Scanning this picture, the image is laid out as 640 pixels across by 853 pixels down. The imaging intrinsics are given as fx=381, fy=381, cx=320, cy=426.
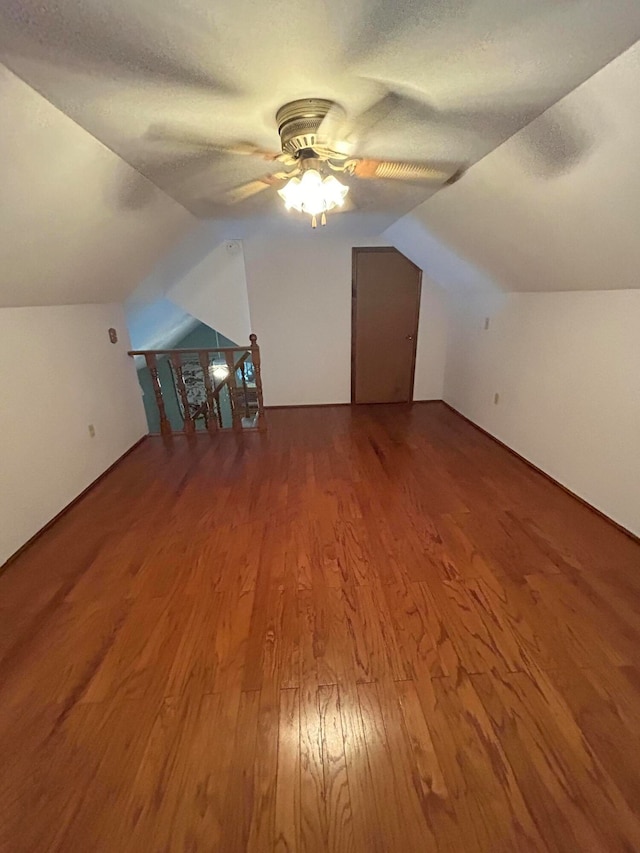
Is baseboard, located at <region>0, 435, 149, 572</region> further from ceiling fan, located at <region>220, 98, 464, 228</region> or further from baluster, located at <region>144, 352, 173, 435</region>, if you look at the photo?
ceiling fan, located at <region>220, 98, 464, 228</region>

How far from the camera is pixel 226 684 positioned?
4.84ft

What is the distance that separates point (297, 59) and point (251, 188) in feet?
4.20

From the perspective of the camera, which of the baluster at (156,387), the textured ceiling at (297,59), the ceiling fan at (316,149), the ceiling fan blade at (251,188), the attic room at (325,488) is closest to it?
the textured ceiling at (297,59)

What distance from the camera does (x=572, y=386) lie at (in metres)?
2.64

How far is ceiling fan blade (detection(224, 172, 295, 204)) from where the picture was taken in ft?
7.11

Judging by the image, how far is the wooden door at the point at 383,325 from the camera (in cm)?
448

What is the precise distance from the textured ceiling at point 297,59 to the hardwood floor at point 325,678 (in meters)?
2.05

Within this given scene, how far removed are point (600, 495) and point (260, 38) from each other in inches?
111

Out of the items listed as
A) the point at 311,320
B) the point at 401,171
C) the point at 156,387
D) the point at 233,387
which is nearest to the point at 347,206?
the point at 401,171

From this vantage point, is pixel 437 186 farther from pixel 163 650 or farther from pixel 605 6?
pixel 163 650

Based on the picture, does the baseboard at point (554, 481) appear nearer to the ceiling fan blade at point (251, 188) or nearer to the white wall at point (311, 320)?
the white wall at point (311, 320)

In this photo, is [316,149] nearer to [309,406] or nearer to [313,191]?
[313,191]

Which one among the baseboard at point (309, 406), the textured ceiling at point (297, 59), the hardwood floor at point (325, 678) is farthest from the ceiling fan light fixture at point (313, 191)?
the baseboard at point (309, 406)

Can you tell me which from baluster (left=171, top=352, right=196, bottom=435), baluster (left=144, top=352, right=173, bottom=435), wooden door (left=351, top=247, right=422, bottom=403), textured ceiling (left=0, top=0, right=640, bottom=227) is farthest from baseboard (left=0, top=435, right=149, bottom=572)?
wooden door (left=351, top=247, right=422, bottom=403)
